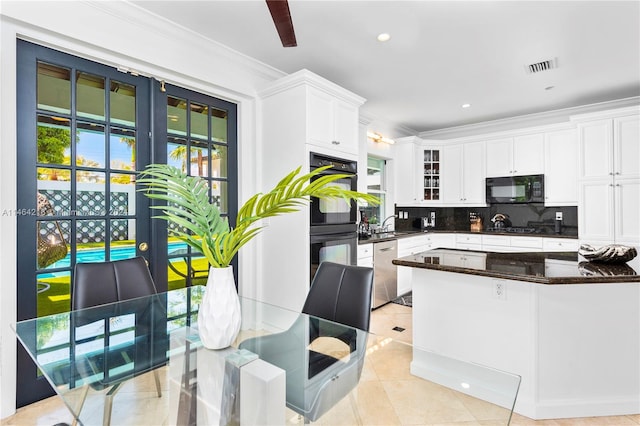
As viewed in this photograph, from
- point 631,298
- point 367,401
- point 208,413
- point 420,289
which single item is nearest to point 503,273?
point 420,289

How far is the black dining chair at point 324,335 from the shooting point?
1208 mm

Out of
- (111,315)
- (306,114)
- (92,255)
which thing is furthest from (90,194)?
(306,114)

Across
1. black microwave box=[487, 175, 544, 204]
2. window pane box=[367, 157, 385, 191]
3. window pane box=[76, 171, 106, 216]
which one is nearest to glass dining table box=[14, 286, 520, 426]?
window pane box=[76, 171, 106, 216]

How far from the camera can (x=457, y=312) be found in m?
2.14

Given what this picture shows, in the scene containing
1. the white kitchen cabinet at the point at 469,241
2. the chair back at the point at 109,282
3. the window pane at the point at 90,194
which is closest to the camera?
the chair back at the point at 109,282

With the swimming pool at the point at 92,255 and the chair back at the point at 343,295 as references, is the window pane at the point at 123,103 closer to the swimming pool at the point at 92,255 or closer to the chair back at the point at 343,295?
the swimming pool at the point at 92,255

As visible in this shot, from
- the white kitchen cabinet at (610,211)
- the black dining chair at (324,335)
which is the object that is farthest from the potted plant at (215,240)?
the white kitchen cabinet at (610,211)

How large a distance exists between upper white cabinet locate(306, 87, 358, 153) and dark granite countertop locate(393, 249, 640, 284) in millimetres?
1375

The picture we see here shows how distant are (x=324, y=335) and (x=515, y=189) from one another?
434cm

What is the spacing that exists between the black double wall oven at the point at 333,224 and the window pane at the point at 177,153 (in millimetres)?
1109

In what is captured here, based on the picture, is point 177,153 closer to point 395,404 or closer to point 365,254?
point 365,254

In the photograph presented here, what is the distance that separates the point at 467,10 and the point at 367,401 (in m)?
2.60

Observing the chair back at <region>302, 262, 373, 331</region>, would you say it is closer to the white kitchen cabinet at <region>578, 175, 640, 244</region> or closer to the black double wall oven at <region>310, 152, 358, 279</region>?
the black double wall oven at <region>310, 152, 358, 279</region>

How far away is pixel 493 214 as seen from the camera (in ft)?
17.1
